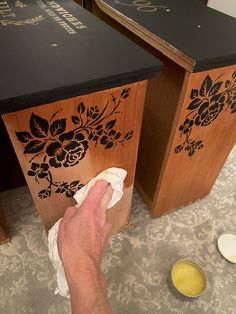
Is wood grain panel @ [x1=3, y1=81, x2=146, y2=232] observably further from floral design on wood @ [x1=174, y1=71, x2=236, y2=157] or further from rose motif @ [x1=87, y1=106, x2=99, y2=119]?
floral design on wood @ [x1=174, y1=71, x2=236, y2=157]

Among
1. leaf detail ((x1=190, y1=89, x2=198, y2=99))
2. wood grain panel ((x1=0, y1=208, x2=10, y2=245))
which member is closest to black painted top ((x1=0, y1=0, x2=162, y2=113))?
leaf detail ((x1=190, y1=89, x2=198, y2=99))

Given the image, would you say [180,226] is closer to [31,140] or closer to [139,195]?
[139,195]

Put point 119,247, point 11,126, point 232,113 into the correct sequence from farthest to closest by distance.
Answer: point 119,247
point 232,113
point 11,126

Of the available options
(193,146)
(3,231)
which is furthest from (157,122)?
(3,231)

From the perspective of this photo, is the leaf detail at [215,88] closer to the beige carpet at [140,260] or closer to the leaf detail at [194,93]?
the leaf detail at [194,93]

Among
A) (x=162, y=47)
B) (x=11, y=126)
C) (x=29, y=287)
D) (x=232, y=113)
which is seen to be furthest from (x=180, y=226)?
(x=11, y=126)

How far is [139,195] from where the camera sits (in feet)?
4.14

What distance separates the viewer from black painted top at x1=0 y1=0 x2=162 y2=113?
49 centimetres

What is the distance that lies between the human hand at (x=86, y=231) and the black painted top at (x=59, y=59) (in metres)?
0.30

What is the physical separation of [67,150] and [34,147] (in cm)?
8

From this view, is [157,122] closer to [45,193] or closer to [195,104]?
[195,104]

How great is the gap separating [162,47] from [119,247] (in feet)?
2.55

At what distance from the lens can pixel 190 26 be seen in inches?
30.0

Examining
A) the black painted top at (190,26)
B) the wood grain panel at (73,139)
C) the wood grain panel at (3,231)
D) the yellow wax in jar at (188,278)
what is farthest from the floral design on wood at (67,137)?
the yellow wax in jar at (188,278)
